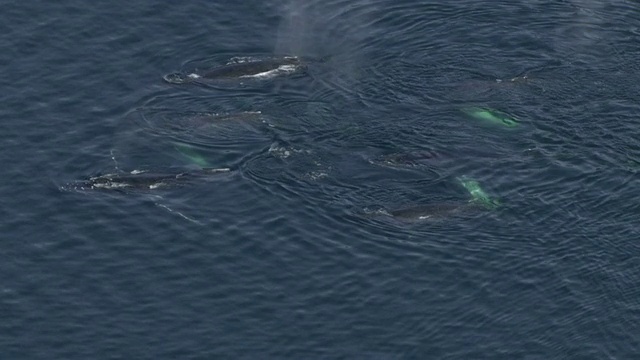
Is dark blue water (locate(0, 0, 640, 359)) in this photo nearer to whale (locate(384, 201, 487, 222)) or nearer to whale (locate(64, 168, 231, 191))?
whale (locate(384, 201, 487, 222))

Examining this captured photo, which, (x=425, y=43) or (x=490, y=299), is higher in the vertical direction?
(x=425, y=43)

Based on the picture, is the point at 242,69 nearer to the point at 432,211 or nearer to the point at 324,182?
the point at 324,182

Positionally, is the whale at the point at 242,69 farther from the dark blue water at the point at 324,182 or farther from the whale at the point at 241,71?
the dark blue water at the point at 324,182

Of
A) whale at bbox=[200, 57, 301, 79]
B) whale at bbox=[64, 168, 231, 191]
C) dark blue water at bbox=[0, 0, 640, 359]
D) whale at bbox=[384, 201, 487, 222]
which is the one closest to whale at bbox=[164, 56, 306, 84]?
whale at bbox=[200, 57, 301, 79]

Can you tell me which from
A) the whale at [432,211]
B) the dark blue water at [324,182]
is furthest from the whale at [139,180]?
the whale at [432,211]

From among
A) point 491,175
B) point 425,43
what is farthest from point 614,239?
point 425,43

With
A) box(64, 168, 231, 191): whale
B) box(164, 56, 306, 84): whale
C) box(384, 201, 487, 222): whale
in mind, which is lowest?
box(384, 201, 487, 222): whale

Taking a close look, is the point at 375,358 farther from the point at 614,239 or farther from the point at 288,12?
the point at 288,12
